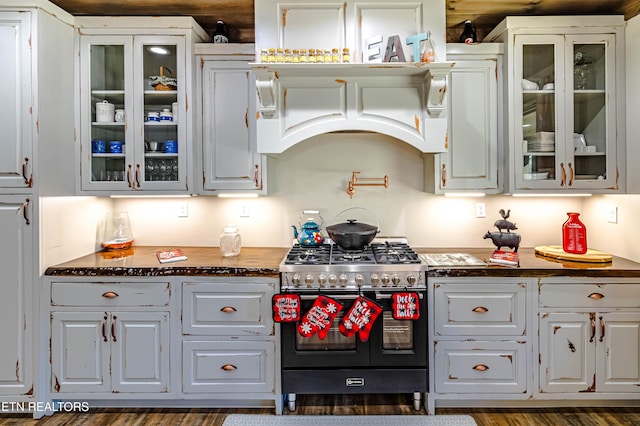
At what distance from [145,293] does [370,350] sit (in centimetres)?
137

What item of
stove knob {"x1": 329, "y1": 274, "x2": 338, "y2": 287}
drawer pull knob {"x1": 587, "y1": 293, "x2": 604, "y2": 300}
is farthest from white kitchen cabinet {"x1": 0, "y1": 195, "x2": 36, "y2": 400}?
drawer pull knob {"x1": 587, "y1": 293, "x2": 604, "y2": 300}

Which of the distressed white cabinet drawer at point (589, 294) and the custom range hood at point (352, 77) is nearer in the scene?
the distressed white cabinet drawer at point (589, 294)

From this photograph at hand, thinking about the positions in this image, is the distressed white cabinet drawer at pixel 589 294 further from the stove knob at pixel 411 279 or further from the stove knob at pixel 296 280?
the stove knob at pixel 296 280

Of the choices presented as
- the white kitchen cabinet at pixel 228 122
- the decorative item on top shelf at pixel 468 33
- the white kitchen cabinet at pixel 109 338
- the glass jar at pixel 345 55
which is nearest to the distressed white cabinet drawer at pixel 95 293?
the white kitchen cabinet at pixel 109 338

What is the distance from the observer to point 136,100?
2.53m

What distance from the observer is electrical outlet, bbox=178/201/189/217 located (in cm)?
297

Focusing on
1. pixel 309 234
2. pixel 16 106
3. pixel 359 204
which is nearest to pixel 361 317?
pixel 309 234

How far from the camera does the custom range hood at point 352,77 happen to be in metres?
2.37

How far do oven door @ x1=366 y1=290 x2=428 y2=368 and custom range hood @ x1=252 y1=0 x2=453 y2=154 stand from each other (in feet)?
3.43

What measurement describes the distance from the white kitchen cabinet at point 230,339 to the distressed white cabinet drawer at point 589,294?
1606 millimetres

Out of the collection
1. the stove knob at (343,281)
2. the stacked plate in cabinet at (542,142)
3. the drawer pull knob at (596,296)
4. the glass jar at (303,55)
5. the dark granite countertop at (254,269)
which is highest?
the glass jar at (303,55)

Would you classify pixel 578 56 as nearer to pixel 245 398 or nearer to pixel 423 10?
pixel 423 10

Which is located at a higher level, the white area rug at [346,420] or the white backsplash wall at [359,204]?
the white backsplash wall at [359,204]

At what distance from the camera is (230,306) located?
89.5 inches
